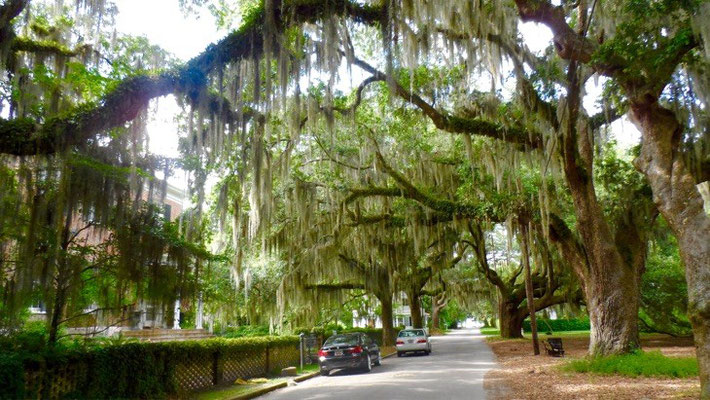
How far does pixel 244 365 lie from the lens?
12.7 m

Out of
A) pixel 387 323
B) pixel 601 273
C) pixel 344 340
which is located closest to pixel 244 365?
pixel 344 340

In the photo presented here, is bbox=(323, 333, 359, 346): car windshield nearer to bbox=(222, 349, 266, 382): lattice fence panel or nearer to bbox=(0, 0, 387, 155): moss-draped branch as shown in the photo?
bbox=(222, 349, 266, 382): lattice fence panel

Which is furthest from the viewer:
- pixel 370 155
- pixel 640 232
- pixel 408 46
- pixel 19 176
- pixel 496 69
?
pixel 370 155

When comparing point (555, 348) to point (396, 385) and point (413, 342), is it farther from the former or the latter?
point (396, 385)

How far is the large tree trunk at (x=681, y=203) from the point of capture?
7.25 m

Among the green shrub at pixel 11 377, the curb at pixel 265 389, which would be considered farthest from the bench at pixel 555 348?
the green shrub at pixel 11 377

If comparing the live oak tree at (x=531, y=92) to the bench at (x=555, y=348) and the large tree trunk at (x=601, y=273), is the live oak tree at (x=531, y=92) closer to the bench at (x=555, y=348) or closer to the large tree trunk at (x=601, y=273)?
the large tree trunk at (x=601, y=273)

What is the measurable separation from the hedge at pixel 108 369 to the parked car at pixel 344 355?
174 inches

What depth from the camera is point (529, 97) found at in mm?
11656

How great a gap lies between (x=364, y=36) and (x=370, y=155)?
12.6ft

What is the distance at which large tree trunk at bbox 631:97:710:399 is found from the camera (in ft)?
23.8

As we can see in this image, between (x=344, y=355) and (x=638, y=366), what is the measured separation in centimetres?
735

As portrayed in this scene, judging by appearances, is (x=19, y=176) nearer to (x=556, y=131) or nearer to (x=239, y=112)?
(x=239, y=112)

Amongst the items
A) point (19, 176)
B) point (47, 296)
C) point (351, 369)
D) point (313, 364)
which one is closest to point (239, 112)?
point (19, 176)
